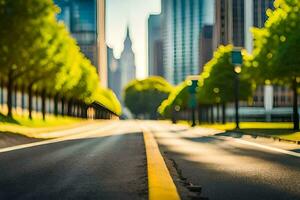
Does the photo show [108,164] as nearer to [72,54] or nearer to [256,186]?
[256,186]

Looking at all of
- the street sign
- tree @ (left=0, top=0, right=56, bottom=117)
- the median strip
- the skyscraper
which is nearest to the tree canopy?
the street sign

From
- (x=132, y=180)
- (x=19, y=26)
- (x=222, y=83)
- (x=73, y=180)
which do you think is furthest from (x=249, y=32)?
(x=73, y=180)

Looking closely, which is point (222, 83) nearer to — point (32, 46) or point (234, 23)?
point (32, 46)

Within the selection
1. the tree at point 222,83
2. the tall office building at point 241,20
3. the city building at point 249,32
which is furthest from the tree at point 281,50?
the tall office building at point 241,20

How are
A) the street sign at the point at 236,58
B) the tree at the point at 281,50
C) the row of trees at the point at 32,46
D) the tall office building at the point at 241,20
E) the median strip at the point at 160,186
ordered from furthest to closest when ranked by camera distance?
the tall office building at the point at 241,20 → the street sign at the point at 236,58 → the row of trees at the point at 32,46 → the tree at the point at 281,50 → the median strip at the point at 160,186

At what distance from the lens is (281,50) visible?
40.7 meters

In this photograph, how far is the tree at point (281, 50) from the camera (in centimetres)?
4016

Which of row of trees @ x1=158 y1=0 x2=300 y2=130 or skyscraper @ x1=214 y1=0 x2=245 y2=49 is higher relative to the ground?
skyscraper @ x1=214 y1=0 x2=245 y2=49

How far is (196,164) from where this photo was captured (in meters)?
12.4

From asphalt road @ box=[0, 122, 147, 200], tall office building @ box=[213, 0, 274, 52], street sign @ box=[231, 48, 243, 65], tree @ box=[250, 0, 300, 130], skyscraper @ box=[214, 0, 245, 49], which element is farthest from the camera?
skyscraper @ box=[214, 0, 245, 49]

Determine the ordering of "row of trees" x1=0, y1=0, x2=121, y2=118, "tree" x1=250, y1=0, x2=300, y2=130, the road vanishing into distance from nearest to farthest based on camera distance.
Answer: the road vanishing into distance, "tree" x1=250, y1=0, x2=300, y2=130, "row of trees" x1=0, y1=0, x2=121, y2=118

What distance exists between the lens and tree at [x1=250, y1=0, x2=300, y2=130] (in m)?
40.2

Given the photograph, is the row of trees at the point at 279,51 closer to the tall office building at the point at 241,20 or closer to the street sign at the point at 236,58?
the street sign at the point at 236,58

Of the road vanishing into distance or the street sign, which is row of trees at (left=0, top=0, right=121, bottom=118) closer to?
the street sign
